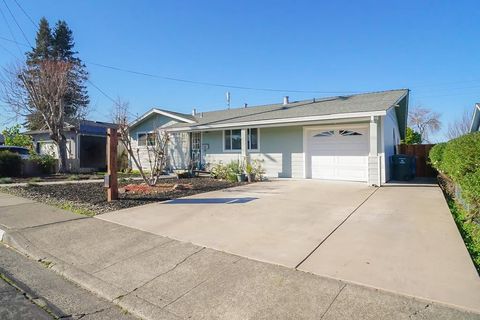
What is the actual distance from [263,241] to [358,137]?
8.78 meters

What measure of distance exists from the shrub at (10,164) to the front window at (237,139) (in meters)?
10.9

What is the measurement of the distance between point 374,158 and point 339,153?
6.83ft

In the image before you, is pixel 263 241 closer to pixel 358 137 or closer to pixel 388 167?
pixel 358 137

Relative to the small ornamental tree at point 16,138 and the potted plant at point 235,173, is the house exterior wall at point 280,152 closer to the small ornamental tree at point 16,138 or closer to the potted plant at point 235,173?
the potted plant at point 235,173

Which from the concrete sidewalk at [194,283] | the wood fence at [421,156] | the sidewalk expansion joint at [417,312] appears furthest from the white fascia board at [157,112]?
the sidewalk expansion joint at [417,312]

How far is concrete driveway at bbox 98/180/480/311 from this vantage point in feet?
11.1

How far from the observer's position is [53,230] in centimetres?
560

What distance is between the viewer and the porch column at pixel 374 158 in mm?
10500

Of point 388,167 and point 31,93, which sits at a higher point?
point 31,93

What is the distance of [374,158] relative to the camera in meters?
10.5

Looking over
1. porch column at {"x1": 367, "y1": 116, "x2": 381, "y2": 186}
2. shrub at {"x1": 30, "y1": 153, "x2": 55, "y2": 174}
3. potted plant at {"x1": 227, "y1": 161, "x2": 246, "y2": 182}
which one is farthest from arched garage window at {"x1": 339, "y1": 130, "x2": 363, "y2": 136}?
shrub at {"x1": 30, "y1": 153, "x2": 55, "y2": 174}

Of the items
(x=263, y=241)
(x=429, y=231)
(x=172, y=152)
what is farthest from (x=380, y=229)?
(x=172, y=152)

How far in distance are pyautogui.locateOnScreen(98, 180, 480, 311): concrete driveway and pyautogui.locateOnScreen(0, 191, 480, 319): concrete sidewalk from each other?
9.8 inches

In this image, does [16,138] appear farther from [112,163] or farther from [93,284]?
[93,284]
